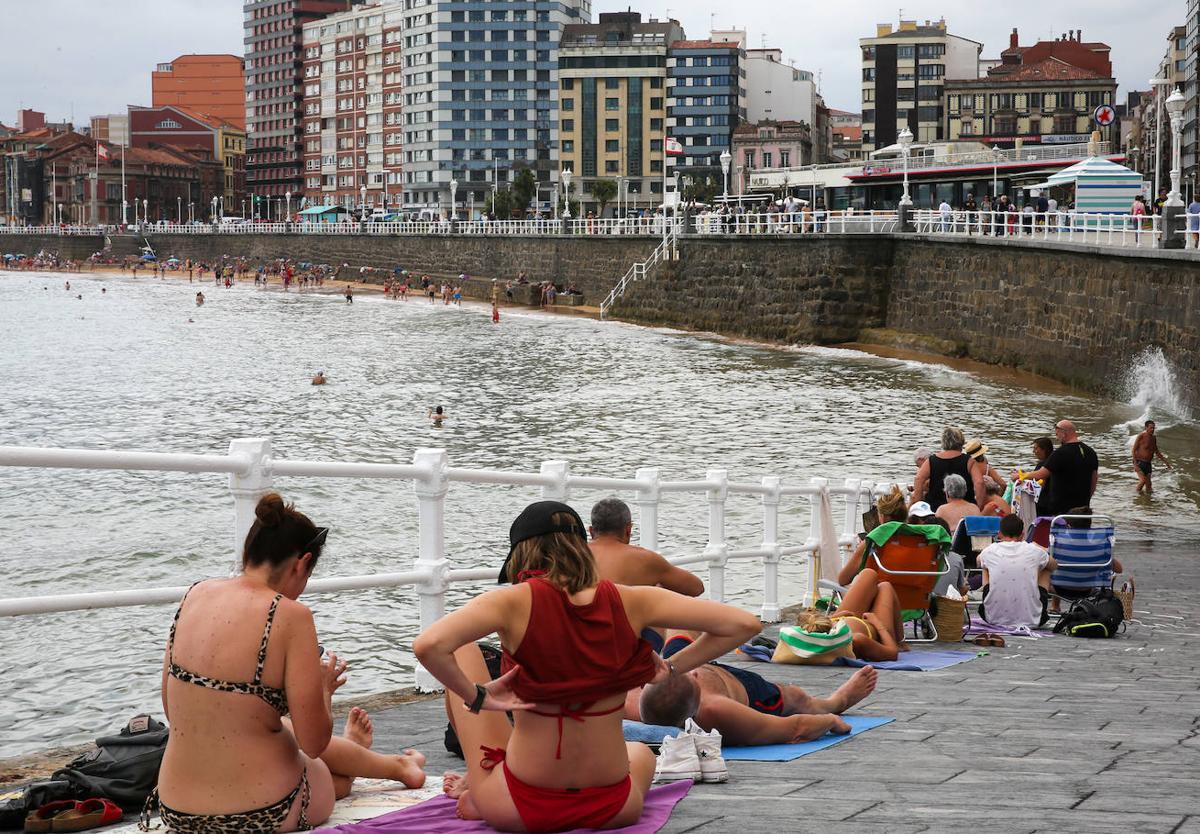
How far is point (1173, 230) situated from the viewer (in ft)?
100

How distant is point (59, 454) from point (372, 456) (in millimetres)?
22081

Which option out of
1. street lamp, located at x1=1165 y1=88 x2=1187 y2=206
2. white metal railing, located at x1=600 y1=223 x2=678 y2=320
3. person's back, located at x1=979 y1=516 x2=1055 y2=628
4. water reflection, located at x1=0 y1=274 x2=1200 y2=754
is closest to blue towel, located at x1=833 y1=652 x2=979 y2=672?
person's back, located at x1=979 y1=516 x2=1055 y2=628

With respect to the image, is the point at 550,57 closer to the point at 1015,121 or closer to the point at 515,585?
the point at 1015,121

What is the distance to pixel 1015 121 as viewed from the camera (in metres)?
111

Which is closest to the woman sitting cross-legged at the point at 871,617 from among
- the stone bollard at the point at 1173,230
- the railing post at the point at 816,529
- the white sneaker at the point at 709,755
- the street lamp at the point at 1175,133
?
the railing post at the point at 816,529

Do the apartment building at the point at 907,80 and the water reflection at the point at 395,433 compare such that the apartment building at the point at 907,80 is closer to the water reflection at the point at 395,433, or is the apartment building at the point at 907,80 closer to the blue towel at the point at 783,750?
the water reflection at the point at 395,433

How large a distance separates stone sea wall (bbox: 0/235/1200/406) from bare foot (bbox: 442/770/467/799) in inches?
1033

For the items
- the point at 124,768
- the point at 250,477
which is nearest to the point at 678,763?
the point at 124,768

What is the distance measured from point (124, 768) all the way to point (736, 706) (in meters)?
2.13

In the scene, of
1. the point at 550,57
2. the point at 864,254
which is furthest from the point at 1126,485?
the point at 550,57

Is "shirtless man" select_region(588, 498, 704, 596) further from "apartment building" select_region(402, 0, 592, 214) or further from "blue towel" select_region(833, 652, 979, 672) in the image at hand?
"apartment building" select_region(402, 0, 592, 214)

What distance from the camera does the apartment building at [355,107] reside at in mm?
144625

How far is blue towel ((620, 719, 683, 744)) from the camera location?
17.2ft

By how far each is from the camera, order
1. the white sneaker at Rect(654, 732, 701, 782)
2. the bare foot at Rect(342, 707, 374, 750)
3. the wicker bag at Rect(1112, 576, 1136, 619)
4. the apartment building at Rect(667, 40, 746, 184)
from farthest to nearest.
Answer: the apartment building at Rect(667, 40, 746, 184)
the wicker bag at Rect(1112, 576, 1136, 619)
the bare foot at Rect(342, 707, 374, 750)
the white sneaker at Rect(654, 732, 701, 782)
